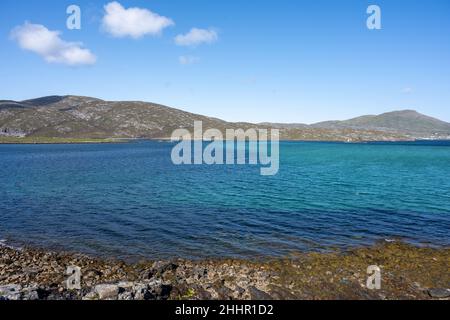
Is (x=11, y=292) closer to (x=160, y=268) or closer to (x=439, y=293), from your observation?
(x=160, y=268)

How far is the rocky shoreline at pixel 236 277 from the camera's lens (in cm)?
2291

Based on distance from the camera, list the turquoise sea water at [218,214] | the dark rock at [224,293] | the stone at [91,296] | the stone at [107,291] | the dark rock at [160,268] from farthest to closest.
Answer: the turquoise sea water at [218,214] < the dark rock at [160,268] < the dark rock at [224,293] < the stone at [91,296] < the stone at [107,291]

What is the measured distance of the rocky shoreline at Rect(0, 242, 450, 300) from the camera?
75.2 ft

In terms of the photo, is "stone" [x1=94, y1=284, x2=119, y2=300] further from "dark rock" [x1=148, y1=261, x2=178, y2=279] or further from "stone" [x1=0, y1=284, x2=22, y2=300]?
"stone" [x1=0, y1=284, x2=22, y2=300]

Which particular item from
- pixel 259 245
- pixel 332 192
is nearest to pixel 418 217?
pixel 332 192

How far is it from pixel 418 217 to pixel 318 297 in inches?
1105

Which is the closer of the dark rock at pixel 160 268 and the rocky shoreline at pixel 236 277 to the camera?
the rocky shoreline at pixel 236 277

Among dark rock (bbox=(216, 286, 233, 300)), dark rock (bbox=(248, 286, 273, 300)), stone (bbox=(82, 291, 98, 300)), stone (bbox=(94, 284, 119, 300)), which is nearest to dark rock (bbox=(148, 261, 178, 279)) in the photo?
stone (bbox=(94, 284, 119, 300))

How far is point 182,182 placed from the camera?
7594 centimetres

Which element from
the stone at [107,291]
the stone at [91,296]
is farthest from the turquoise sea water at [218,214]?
the stone at [91,296]

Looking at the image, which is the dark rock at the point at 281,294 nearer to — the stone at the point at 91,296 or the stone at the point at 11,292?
the stone at the point at 91,296

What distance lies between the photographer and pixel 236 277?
2600 cm

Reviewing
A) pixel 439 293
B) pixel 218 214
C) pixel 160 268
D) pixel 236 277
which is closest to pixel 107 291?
pixel 160 268
